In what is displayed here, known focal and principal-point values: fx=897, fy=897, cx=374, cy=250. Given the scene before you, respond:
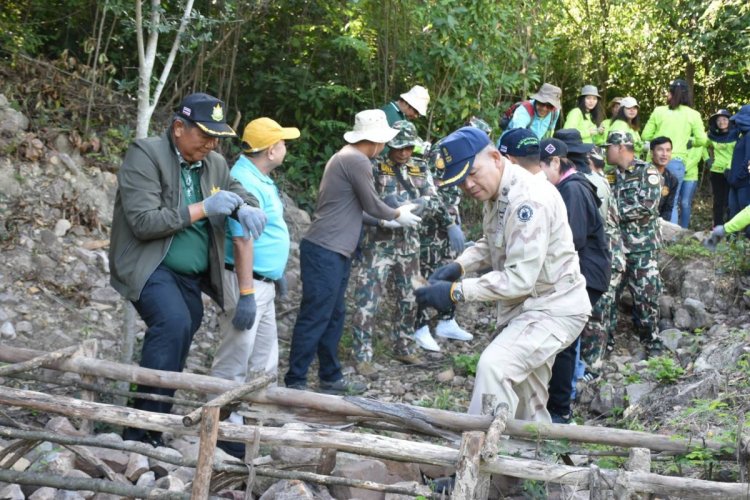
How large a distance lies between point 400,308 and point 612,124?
444 centimetres

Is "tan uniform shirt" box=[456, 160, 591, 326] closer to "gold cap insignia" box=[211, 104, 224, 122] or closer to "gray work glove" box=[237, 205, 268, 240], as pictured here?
"gray work glove" box=[237, 205, 268, 240]

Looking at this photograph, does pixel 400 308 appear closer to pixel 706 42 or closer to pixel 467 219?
pixel 467 219

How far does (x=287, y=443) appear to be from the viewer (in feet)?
12.1

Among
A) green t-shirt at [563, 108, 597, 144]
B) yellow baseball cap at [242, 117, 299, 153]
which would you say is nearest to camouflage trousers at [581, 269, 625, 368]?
yellow baseball cap at [242, 117, 299, 153]

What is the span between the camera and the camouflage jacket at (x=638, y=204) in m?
7.30

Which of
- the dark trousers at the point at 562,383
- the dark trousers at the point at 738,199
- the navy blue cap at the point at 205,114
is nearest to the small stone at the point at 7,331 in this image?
the navy blue cap at the point at 205,114

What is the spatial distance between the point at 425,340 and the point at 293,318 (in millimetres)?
1203

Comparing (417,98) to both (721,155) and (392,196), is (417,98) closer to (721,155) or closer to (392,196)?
(392,196)

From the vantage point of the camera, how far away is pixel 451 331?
786 cm

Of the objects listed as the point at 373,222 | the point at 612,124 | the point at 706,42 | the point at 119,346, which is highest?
the point at 706,42

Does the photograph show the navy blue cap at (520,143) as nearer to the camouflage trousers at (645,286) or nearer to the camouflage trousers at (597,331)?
the camouflage trousers at (597,331)

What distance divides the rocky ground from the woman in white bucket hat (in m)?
0.62

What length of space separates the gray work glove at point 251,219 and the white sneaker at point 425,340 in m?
3.15

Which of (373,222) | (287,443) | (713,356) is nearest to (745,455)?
(287,443)
